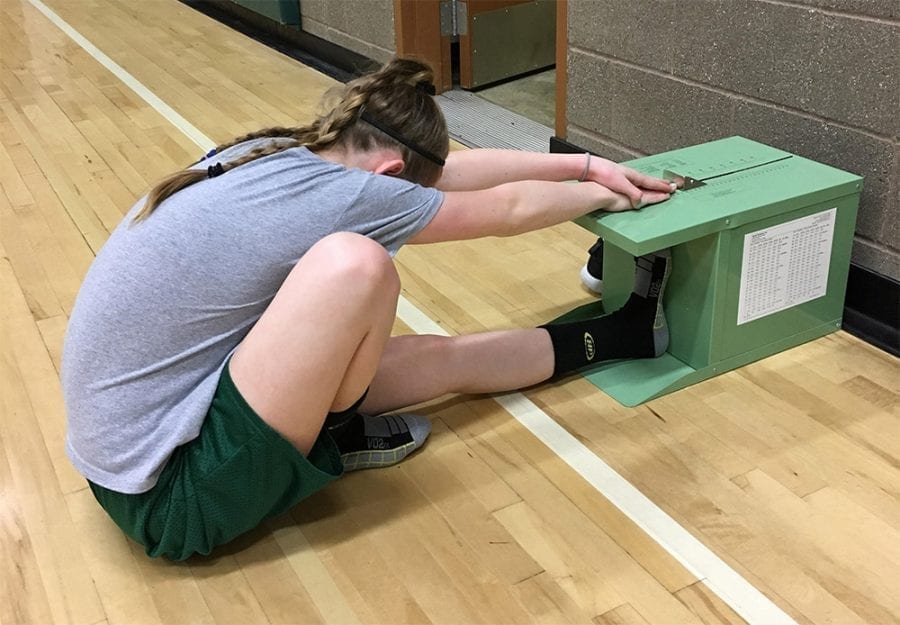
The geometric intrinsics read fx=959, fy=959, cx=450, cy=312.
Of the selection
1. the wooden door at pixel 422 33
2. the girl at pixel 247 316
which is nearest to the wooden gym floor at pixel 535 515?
the girl at pixel 247 316

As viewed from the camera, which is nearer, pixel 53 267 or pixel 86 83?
pixel 53 267

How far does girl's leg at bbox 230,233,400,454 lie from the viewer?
1.31 m

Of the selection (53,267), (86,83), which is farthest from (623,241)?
(86,83)

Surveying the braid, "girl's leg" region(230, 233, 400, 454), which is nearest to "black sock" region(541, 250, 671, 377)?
"girl's leg" region(230, 233, 400, 454)

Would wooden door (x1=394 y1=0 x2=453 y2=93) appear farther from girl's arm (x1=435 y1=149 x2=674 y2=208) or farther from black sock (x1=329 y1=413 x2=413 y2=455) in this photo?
black sock (x1=329 y1=413 x2=413 y2=455)

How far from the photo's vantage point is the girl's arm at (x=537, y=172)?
1721mm

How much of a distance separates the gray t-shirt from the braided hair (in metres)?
0.04

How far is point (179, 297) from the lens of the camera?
1306mm

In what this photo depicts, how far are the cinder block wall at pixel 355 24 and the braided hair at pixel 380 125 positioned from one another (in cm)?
222

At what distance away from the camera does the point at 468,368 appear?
1.74m

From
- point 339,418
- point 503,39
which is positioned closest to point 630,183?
point 339,418

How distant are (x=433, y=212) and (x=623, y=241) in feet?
1.20

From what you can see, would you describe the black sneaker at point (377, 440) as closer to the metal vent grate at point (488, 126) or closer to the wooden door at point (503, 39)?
the metal vent grate at point (488, 126)

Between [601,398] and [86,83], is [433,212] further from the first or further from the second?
[86,83]
